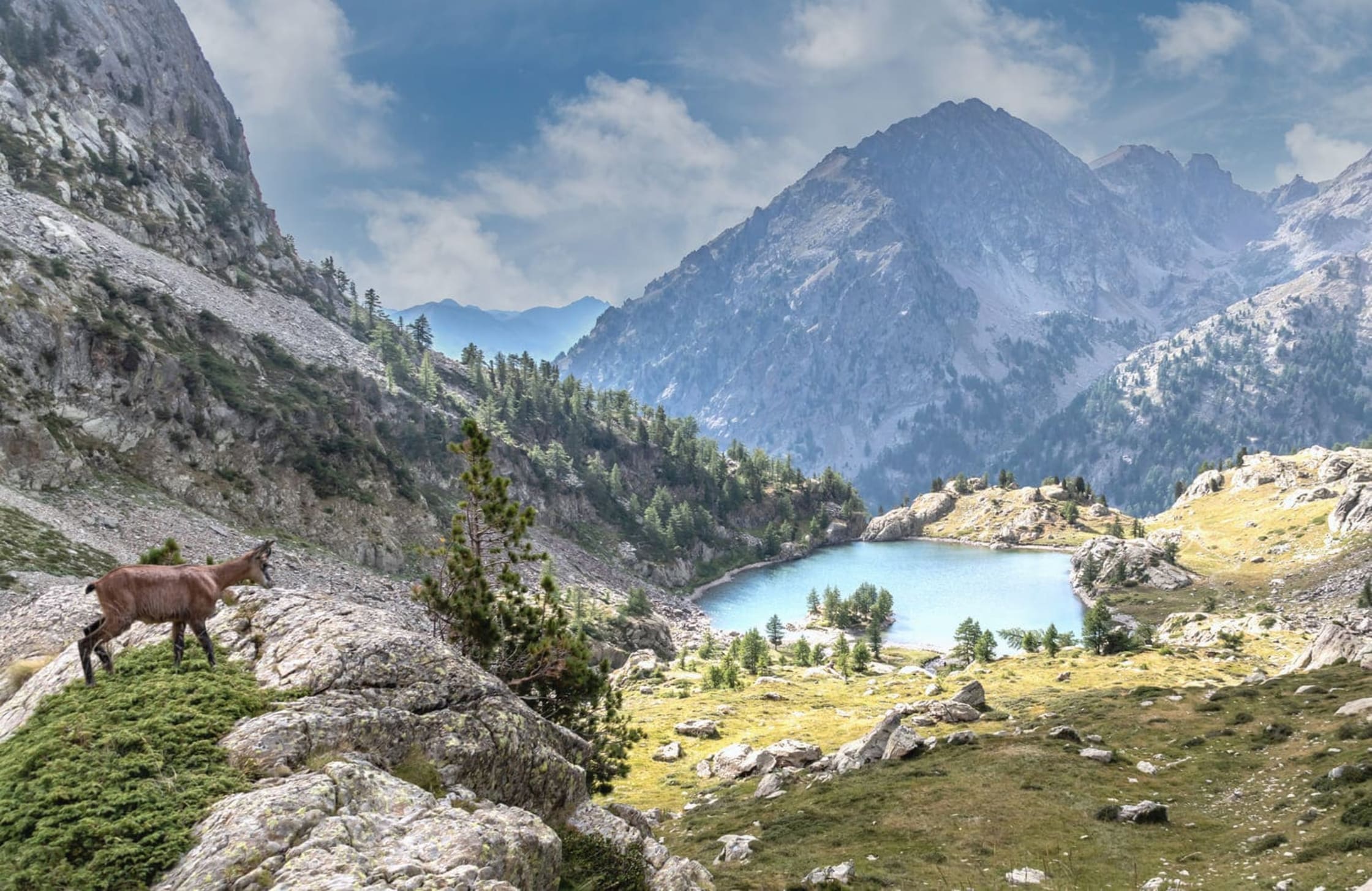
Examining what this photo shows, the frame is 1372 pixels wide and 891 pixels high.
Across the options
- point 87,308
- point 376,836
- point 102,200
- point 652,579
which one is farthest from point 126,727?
point 652,579

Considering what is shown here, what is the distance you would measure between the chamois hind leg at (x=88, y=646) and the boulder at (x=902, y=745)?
150 feet

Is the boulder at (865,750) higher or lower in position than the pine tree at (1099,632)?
lower

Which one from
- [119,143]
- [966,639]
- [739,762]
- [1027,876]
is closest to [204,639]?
[1027,876]

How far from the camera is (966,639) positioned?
129 m

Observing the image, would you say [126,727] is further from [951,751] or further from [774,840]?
[951,751]

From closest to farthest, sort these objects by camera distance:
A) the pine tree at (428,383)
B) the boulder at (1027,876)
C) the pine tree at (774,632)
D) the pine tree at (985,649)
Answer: the boulder at (1027,876) → the pine tree at (985,649) → the pine tree at (774,632) → the pine tree at (428,383)

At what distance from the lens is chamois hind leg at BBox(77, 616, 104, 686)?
1328 centimetres

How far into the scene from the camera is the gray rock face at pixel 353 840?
31.2 ft

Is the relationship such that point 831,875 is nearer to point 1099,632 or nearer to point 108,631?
point 108,631

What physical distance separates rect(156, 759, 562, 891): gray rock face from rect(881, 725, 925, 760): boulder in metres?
40.0

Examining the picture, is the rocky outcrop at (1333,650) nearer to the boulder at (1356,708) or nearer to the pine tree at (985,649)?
the boulder at (1356,708)

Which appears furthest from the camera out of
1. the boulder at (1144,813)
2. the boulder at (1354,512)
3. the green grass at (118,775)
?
the boulder at (1354,512)

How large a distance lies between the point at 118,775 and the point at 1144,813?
38.7 metres

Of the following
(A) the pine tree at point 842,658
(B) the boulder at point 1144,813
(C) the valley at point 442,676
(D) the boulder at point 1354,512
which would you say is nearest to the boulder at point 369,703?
(C) the valley at point 442,676
